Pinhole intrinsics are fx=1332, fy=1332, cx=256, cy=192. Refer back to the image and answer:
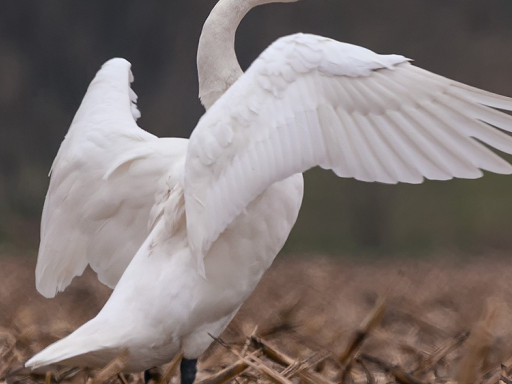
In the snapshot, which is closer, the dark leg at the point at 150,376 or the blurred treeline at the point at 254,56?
the dark leg at the point at 150,376

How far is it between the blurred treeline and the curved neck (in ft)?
19.1

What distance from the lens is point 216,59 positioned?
13.7 feet

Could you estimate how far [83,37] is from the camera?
42.6 ft

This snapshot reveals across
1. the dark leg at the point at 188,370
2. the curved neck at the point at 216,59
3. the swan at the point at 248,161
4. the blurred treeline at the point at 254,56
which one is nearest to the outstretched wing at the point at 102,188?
the swan at the point at 248,161

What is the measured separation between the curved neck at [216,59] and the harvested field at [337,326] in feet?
2.51

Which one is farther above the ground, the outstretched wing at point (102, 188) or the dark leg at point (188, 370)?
the outstretched wing at point (102, 188)

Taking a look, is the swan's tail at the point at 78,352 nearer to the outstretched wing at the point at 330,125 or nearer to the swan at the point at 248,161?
the swan at the point at 248,161

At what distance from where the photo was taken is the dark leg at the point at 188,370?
160 inches

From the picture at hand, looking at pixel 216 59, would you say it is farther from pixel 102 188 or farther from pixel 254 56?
pixel 254 56

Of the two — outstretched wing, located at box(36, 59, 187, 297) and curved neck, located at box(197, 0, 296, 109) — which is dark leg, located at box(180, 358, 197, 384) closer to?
outstretched wing, located at box(36, 59, 187, 297)

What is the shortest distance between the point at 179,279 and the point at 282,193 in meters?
0.41

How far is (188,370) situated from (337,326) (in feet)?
4.17

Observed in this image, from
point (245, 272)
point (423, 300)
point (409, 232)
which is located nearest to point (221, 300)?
point (245, 272)

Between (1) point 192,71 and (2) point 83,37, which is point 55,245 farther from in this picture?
(2) point 83,37
